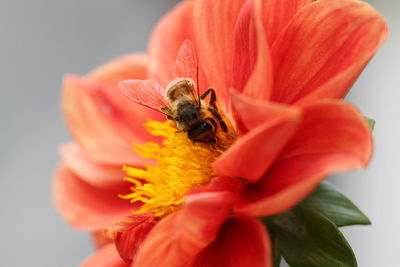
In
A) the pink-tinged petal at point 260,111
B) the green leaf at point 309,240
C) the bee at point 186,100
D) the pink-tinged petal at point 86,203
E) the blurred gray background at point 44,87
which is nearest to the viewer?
the pink-tinged petal at point 260,111

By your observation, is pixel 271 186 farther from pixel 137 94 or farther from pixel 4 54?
pixel 4 54

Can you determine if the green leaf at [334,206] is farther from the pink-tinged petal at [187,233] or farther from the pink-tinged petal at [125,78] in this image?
the pink-tinged petal at [125,78]

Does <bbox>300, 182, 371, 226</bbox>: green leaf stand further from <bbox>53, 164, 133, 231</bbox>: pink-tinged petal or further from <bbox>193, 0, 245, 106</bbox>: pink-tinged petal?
<bbox>53, 164, 133, 231</bbox>: pink-tinged petal

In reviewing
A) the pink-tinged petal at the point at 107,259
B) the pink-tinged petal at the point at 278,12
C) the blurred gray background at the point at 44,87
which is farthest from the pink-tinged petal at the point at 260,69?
the blurred gray background at the point at 44,87

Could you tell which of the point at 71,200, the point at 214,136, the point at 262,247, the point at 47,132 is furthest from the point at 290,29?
the point at 47,132

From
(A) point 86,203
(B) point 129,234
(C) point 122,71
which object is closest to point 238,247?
(B) point 129,234

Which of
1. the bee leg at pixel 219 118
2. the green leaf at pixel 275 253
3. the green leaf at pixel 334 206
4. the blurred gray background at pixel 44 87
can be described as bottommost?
the blurred gray background at pixel 44 87

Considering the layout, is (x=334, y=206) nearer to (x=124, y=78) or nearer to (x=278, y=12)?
(x=278, y=12)
